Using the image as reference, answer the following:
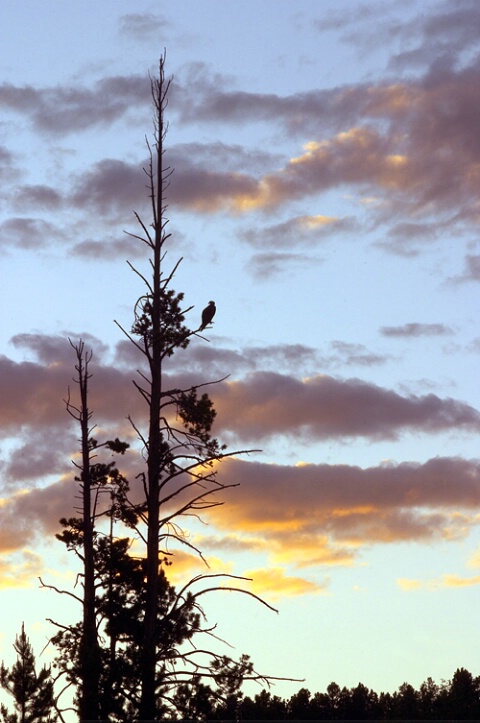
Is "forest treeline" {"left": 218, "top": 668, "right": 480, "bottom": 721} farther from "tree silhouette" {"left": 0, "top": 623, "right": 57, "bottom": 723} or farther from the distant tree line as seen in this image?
"tree silhouette" {"left": 0, "top": 623, "right": 57, "bottom": 723}

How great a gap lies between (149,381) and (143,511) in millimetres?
2574

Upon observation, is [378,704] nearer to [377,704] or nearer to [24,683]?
[377,704]

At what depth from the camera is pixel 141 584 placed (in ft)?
93.5

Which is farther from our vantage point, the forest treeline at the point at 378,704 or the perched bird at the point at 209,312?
the forest treeline at the point at 378,704

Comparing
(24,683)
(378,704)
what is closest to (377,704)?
(378,704)

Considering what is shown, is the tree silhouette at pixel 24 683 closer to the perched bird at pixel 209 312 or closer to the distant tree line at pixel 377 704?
the perched bird at pixel 209 312

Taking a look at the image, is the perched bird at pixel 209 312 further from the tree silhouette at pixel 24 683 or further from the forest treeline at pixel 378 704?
the forest treeline at pixel 378 704

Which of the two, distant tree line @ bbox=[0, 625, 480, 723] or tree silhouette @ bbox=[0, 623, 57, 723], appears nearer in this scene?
tree silhouette @ bbox=[0, 623, 57, 723]

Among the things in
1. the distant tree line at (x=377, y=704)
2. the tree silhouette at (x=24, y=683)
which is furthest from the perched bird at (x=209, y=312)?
the distant tree line at (x=377, y=704)

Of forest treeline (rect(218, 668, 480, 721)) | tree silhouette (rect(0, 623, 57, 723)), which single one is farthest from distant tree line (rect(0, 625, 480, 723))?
tree silhouette (rect(0, 623, 57, 723))

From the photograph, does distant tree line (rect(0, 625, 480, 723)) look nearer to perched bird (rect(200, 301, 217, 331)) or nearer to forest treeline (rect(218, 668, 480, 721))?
forest treeline (rect(218, 668, 480, 721))

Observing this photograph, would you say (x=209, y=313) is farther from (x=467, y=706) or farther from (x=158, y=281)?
(x=467, y=706)

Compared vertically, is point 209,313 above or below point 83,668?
above

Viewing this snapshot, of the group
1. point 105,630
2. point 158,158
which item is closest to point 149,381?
point 158,158
